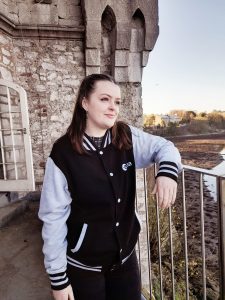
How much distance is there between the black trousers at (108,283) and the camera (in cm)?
136

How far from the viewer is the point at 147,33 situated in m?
5.05

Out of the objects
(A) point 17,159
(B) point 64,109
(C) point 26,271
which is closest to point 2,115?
(A) point 17,159

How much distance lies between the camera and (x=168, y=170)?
1.35 metres

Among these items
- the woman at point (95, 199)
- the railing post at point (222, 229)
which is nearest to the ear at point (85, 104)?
the woman at point (95, 199)

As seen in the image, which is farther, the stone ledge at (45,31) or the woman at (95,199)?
the stone ledge at (45,31)

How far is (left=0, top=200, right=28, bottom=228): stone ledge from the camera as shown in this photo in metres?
3.95

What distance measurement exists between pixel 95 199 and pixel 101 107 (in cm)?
46

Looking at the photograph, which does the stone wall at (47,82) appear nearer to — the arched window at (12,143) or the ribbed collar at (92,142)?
the arched window at (12,143)

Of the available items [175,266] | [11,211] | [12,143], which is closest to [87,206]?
[11,211]

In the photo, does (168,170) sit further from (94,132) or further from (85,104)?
(85,104)

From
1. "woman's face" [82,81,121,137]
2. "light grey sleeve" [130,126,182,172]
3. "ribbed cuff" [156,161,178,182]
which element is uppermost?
"woman's face" [82,81,121,137]

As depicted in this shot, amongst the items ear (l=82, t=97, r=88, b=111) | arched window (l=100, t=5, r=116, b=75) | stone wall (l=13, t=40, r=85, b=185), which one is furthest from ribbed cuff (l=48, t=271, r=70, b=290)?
arched window (l=100, t=5, r=116, b=75)

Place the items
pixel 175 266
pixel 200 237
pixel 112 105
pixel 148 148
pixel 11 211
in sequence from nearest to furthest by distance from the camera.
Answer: pixel 112 105 → pixel 148 148 → pixel 200 237 → pixel 11 211 → pixel 175 266

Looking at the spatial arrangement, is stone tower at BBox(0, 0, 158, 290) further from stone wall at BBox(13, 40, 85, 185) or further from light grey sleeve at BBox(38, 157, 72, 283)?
light grey sleeve at BBox(38, 157, 72, 283)
